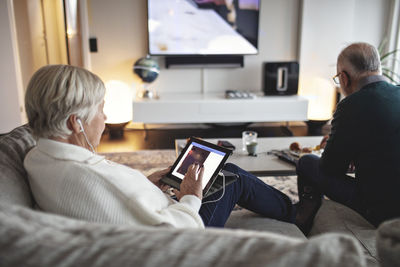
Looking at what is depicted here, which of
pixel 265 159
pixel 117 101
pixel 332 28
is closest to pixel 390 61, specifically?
pixel 332 28

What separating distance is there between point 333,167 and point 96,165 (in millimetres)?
1131

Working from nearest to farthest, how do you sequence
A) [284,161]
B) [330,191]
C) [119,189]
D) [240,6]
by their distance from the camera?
[119,189]
[330,191]
[284,161]
[240,6]

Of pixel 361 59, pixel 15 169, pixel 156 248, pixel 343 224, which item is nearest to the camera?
pixel 156 248

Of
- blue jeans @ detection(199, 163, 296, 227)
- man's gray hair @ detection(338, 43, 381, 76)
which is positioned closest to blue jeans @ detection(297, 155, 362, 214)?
blue jeans @ detection(199, 163, 296, 227)

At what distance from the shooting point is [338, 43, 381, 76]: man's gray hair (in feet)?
5.46

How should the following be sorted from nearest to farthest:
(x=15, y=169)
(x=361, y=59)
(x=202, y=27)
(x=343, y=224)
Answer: (x=15, y=169), (x=343, y=224), (x=361, y=59), (x=202, y=27)

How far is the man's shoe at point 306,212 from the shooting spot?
1624 mm

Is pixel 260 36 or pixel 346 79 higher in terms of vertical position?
pixel 260 36

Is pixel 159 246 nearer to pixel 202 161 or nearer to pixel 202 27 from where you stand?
pixel 202 161

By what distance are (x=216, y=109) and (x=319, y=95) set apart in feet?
4.56

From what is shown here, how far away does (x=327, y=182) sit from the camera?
1.76 m

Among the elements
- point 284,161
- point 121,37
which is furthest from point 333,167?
point 121,37

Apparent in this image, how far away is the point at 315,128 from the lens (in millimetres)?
4488

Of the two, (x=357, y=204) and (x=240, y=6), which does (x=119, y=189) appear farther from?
(x=240, y=6)
